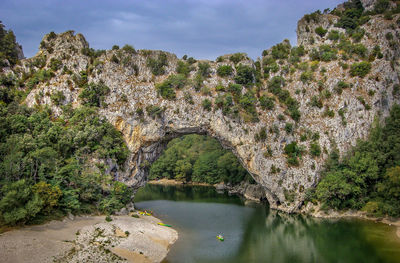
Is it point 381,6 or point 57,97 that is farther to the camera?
point 381,6

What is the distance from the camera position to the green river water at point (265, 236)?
31.2 meters

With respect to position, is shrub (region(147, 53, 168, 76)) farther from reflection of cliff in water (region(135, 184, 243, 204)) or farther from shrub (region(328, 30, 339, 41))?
shrub (region(328, 30, 339, 41))

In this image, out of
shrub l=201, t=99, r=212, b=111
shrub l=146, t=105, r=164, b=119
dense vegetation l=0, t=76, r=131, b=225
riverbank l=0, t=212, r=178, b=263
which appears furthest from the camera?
shrub l=201, t=99, r=212, b=111

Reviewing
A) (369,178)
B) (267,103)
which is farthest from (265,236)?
(267,103)

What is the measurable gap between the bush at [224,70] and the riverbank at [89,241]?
31.3m

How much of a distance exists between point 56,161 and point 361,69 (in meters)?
54.6

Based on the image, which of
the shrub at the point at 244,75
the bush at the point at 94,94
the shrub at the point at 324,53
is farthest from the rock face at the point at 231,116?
the shrub at the point at 324,53

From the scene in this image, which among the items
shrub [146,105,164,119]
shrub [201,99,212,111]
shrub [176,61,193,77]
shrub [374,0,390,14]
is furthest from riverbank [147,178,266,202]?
shrub [374,0,390,14]

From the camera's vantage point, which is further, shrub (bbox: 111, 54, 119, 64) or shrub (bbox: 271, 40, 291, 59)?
shrub (bbox: 271, 40, 291, 59)

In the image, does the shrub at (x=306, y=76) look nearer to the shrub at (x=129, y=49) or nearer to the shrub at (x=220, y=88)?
the shrub at (x=220, y=88)

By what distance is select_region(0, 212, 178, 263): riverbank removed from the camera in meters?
26.0

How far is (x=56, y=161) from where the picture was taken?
37.5 meters

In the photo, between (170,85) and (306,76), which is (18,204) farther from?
(306,76)

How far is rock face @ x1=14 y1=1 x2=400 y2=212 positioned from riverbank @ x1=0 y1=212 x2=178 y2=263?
13.3 m
